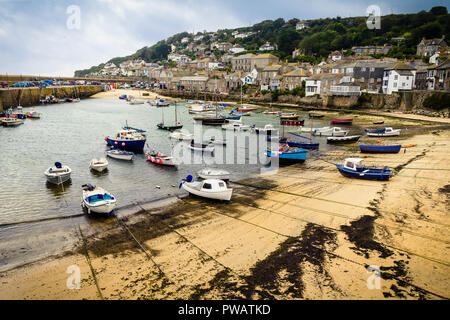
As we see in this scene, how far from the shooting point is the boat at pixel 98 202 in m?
15.4

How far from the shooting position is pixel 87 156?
1210 inches

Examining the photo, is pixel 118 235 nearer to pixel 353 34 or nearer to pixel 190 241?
pixel 190 241

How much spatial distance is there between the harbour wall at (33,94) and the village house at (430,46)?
117 meters

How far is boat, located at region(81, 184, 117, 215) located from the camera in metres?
15.4

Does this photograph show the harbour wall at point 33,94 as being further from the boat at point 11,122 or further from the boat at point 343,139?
the boat at point 343,139

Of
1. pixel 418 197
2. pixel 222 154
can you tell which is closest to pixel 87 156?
pixel 222 154

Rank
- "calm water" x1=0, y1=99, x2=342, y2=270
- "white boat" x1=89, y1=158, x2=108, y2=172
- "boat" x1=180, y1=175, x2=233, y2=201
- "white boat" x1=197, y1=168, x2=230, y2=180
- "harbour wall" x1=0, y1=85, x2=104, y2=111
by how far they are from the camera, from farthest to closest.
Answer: "harbour wall" x1=0, y1=85, x2=104, y2=111
"white boat" x1=89, y1=158, x2=108, y2=172
"white boat" x1=197, y1=168, x2=230, y2=180
"boat" x1=180, y1=175, x2=233, y2=201
"calm water" x1=0, y1=99, x2=342, y2=270

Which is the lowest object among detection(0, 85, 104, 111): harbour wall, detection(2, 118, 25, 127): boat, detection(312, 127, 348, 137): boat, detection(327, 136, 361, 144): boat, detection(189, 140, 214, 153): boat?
detection(189, 140, 214, 153): boat

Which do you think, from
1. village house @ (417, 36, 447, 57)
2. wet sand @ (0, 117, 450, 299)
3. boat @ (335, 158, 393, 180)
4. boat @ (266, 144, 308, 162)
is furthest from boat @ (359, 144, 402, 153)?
village house @ (417, 36, 447, 57)

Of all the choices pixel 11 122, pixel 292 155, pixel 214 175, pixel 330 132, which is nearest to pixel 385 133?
pixel 330 132

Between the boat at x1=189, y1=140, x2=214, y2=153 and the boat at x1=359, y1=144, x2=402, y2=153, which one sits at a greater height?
the boat at x1=359, y1=144, x2=402, y2=153

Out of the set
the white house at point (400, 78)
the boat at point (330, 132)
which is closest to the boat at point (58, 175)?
the boat at point (330, 132)

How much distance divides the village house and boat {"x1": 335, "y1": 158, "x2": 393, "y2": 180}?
286 ft

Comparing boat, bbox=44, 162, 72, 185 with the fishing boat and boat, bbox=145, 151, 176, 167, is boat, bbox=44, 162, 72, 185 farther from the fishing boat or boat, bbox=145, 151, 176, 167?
the fishing boat
